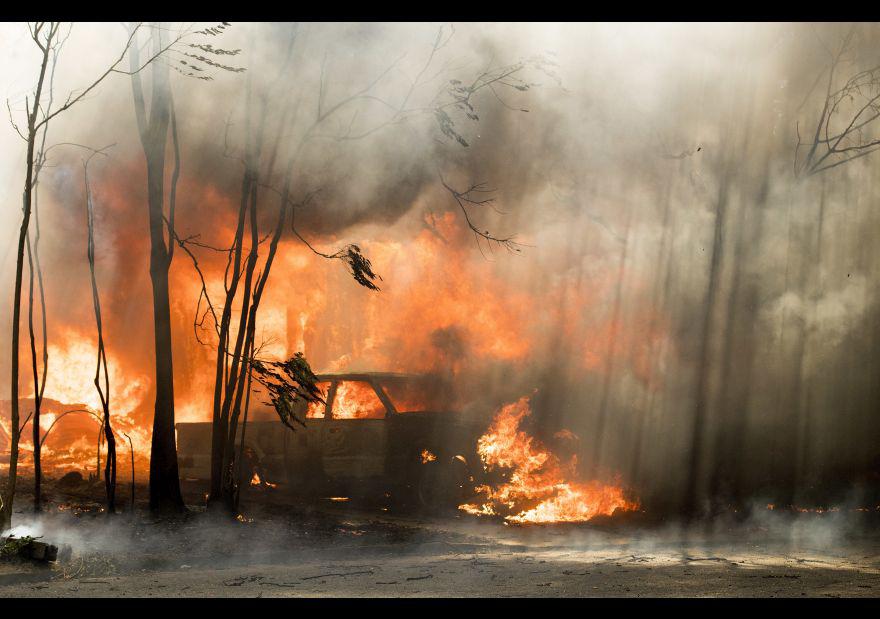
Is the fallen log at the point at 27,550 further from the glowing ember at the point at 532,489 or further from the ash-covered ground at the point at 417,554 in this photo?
the glowing ember at the point at 532,489

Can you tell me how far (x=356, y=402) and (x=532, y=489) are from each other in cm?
248

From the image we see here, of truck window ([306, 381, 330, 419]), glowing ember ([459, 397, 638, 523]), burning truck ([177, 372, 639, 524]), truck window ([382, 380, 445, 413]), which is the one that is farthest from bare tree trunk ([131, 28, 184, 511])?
glowing ember ([459, 397, 638, 523])

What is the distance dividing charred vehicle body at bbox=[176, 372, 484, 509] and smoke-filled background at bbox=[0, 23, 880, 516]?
0.74m

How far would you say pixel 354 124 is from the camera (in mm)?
10383

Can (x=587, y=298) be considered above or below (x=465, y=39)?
below

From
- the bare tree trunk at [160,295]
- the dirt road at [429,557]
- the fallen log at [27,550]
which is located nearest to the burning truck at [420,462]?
the dirt road at [429,557]

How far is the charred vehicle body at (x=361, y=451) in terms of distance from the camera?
30.8ft

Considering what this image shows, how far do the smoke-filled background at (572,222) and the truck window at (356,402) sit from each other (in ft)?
4.76

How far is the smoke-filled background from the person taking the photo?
1000 cm

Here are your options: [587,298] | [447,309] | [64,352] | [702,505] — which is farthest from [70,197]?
[702,505]

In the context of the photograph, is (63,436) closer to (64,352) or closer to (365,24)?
(64,352)

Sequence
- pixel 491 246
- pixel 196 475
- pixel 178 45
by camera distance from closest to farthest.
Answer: pixel 178 45 → pixel 196 475 → pixel 491 246

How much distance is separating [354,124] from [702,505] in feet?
21.8

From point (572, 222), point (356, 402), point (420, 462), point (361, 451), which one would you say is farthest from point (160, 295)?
point (572, 222)
